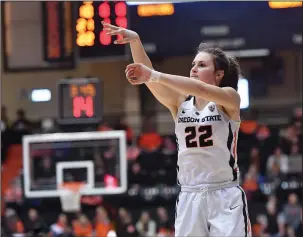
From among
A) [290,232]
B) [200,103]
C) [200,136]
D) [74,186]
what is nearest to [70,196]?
[74,186]

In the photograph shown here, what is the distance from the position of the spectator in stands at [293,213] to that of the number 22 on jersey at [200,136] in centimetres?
954

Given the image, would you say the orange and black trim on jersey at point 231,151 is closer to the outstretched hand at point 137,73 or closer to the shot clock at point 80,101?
the outstretched hand at point 137,73

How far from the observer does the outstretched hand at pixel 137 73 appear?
3.30 meters

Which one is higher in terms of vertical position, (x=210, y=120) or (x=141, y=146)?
(x=210, y=120)

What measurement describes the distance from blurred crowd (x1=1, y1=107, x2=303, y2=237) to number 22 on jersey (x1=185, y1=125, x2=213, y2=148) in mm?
8789

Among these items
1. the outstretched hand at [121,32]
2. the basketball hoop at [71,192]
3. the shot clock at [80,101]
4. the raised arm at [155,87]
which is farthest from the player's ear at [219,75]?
the basketball hoop at [71,192]

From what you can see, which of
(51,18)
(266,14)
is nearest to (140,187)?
(266,14)

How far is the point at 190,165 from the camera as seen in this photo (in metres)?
3.62

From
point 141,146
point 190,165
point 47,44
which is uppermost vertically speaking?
point 47,44

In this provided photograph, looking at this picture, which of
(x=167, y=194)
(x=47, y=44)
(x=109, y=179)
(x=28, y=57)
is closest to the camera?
(x=47, y=44)

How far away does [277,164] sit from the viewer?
1358 centimetres

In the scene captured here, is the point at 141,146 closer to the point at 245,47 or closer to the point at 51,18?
the point at 245,47

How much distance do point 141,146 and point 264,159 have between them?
235cm

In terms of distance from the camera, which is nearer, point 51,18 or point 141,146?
point 51,18
